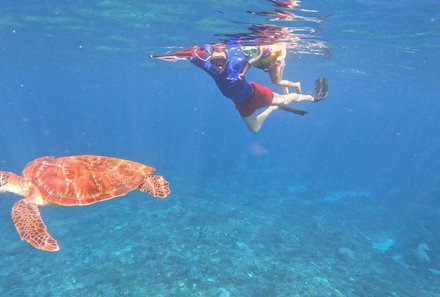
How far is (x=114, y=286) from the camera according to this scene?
9.21 metres

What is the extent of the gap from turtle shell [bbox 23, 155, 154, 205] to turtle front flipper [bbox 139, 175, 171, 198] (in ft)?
0.43

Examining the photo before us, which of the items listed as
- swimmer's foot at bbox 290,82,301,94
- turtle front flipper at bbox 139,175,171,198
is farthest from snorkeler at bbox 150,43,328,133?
turtle front flipper at bbox 139,175,171,198

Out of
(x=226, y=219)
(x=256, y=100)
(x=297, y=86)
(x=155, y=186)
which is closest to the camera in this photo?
(x=155, y=186)

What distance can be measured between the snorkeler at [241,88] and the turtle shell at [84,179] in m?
3.25

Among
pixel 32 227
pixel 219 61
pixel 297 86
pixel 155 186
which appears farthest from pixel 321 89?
pixel 32 227

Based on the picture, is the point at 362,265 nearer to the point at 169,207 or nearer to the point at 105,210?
the point at 169,207

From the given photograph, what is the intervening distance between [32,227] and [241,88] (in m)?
5.61

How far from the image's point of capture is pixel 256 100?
8.30 metres

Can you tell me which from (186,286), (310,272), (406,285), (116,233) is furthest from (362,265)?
(116,233)

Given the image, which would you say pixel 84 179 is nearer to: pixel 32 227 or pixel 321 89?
pixel 32 227

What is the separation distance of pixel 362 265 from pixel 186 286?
8556 millimetres

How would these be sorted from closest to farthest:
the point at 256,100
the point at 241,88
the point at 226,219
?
the point at 241,88, the point at 256,100, the point at 226,219

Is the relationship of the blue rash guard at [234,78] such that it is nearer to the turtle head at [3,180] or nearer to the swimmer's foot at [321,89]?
the swimmer's foot at [321,89]

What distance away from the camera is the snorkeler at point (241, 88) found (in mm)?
7625
